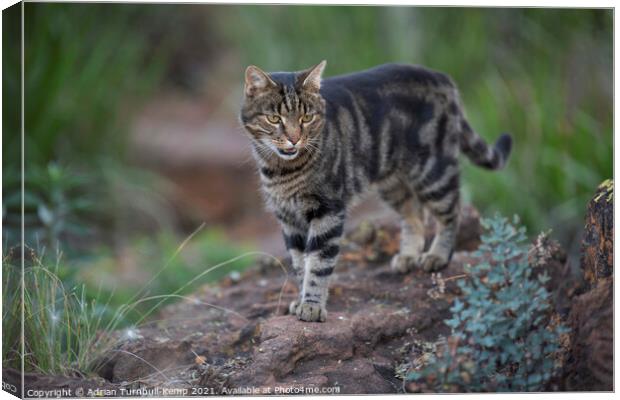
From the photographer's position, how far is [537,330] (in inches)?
146

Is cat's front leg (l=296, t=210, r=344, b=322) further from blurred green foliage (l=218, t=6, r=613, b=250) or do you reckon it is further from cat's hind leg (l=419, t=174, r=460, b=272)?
blurred green foliage (l=218, t=6, r=613, b=250)

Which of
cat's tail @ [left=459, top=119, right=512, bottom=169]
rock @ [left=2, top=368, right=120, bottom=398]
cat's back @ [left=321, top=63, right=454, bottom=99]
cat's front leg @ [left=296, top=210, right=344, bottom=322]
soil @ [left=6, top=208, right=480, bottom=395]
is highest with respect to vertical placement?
cat's back @ [left=321, top=63, right=454, bottom=99]

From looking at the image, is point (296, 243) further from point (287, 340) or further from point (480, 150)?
point (480, 150)

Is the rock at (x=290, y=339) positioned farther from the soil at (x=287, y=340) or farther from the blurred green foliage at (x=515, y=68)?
the blurred green foliage at (x=515, y=68)

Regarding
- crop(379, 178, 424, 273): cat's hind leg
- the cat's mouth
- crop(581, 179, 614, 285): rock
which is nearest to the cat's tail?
crop(379, 178, 424, 273): cat's hind leg

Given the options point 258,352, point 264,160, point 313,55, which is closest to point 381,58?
point 313,55

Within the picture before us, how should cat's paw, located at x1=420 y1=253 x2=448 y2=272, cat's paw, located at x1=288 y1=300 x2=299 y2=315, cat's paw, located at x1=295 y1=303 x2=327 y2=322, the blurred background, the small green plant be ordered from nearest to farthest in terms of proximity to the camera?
the small green plant, cat's paw, located at x1=295 y1=303 x2=327 y2=322, cat's paw, located at x1=288 y1=300 x2=299 y2=315, cat's paw, located at x1=420 y1=253 x2=448 y2=272, the blurred background

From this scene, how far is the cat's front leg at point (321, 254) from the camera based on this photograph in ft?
14.0

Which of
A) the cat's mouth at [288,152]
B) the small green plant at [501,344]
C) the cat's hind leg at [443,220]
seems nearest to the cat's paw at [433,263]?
the cat's hind leg at [443,220]

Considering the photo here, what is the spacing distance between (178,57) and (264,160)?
8.56 metres

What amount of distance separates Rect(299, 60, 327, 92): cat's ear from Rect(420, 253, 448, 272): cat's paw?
124 cm

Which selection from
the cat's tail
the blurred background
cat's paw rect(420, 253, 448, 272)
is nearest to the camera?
cat's paw rect(420, 253, 448, 272)

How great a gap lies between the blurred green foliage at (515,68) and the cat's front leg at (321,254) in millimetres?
1757

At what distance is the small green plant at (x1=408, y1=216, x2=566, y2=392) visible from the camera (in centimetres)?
358
